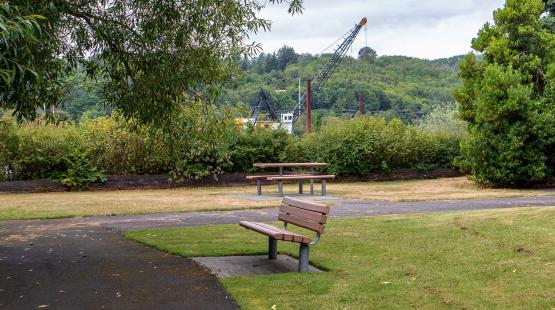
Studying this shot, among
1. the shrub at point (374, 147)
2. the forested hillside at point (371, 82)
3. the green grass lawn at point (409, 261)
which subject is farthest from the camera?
the forested hillside at point (371, 82)

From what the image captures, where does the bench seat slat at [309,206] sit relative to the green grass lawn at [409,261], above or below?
above

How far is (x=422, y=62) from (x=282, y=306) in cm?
7004

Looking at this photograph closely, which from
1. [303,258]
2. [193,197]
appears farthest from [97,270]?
[193,197]

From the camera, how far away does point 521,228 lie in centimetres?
864

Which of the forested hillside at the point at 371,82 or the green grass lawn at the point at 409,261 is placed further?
the forested hillside at the point at 371,82

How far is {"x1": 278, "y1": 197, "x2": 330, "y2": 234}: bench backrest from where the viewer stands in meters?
6.93

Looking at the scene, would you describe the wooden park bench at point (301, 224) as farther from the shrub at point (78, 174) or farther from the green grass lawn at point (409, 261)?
the shrub at point (78, 174)

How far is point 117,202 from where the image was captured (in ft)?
49.2

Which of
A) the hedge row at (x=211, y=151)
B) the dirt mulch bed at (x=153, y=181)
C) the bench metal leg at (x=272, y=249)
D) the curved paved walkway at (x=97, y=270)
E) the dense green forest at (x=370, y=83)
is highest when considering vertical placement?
the dense green forest at (x=370, y=83)

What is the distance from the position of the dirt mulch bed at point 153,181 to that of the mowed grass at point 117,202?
0.77 meters

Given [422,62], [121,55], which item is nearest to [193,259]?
[121,55]

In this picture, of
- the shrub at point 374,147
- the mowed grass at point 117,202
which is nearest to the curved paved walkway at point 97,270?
the mowed grass at point 117,202

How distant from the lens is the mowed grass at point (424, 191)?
16.0 m

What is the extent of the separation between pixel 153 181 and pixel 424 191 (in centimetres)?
851
